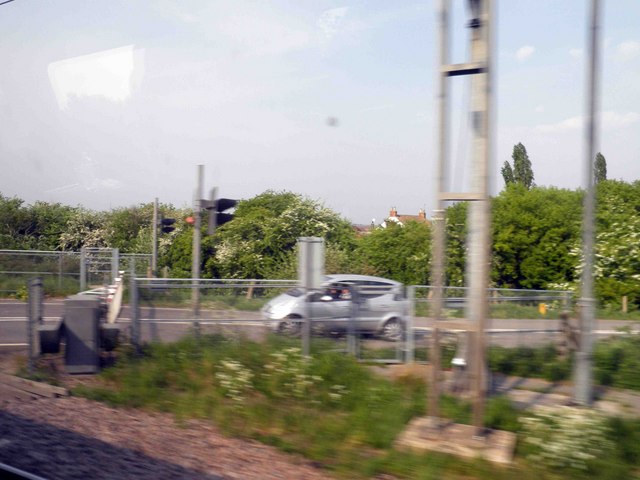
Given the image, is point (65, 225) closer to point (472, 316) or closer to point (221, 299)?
point (221, 299)

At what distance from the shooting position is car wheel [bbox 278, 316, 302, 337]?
10.8 m

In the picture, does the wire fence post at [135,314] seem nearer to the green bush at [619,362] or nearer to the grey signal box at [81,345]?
the grey signal box at [81,345]

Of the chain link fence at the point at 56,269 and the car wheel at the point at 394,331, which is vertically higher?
the chain link fence at the point at 56,269

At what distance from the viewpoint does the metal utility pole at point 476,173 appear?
677 centimetres

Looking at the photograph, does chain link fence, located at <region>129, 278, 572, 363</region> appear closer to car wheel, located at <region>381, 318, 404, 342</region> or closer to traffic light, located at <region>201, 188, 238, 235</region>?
car wheel, located at <region>381, 318, 404, 342</region>

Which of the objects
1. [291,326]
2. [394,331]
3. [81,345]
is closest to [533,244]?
[394,331]

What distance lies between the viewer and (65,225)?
1746 inches

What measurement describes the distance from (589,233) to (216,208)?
26.3ft

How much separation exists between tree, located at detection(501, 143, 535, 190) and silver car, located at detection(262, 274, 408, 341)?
39835 millimetres

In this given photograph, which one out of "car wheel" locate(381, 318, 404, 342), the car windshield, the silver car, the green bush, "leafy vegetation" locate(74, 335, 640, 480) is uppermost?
A: the car windshield

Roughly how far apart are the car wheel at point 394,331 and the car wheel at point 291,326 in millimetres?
1419

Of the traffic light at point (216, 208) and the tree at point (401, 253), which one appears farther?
the tree at point (401, 253)

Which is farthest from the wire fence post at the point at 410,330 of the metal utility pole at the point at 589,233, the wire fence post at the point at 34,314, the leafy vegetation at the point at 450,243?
the leafy vegetation at the point at 450,243

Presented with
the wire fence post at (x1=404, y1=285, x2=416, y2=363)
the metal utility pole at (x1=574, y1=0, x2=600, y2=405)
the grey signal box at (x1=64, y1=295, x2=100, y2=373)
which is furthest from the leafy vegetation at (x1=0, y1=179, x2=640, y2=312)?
the metal utility pole at (x1=574, y1=0, x2=600, y2=405)
